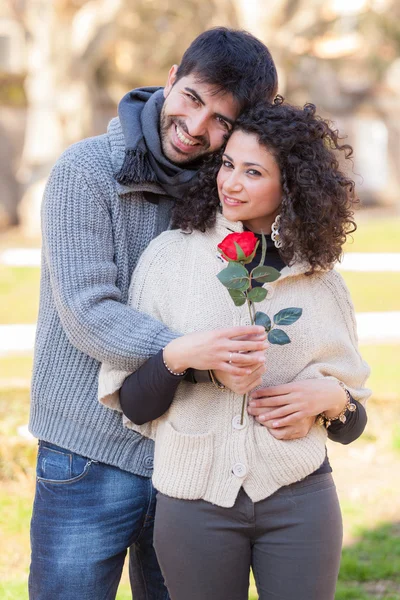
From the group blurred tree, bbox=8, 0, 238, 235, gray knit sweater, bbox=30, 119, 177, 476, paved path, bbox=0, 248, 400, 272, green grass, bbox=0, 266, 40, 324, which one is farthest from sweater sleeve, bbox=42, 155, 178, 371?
blurred tree, bbox=8, 0, 238, 235

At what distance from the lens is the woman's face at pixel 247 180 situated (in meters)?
2.34

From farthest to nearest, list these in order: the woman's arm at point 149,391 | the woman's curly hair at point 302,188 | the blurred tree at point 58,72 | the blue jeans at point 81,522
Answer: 1. the blurred tree at point 58,72
2. the blue jeans at point 81,522
3. the woman's curly hair at point 302,188
4. the woman's arm at point 149,391

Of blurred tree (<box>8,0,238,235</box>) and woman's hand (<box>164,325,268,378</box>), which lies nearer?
woman's hand (<box>164,325,268,378</box>)

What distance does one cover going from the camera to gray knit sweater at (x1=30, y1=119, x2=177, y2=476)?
7.48ft

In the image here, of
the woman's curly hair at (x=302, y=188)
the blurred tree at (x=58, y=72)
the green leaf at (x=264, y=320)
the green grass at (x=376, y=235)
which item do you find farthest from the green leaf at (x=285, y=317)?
the blurred tree at (x=58, y=72)

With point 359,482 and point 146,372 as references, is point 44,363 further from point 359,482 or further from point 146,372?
point 359,482

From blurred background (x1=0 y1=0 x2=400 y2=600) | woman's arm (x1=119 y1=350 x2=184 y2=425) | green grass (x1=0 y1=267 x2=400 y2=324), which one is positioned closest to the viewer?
woman's arm (x1=119 y1=350 x2=184 y2=425)

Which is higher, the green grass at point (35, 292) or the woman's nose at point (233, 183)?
the woman's nose at point (233, 183)

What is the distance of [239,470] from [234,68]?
110 centimetres

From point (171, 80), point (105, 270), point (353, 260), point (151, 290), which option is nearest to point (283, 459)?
point (151, 290)

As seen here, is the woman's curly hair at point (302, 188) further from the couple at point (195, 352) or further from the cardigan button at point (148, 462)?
the cardigan button at point (148, 462)

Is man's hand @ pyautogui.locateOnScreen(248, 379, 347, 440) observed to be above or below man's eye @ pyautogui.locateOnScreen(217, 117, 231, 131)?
below

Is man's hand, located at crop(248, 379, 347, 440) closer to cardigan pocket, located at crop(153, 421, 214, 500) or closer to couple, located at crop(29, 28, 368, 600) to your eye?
couple, located at crop(29, 28, 368, 600)

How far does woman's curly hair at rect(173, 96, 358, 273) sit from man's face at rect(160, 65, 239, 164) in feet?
0.33
